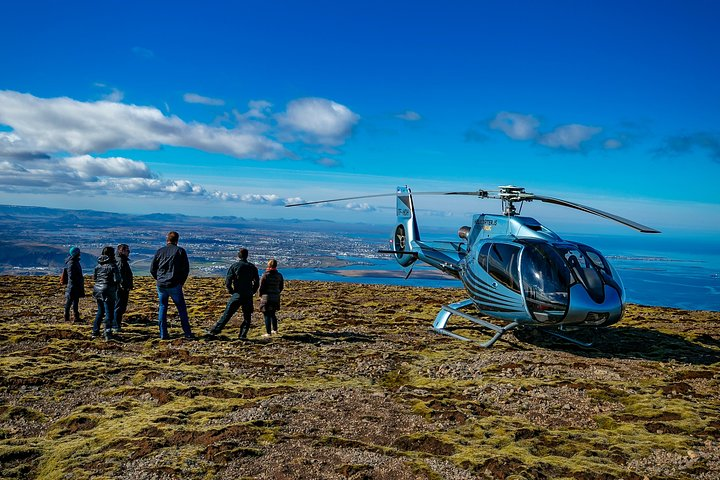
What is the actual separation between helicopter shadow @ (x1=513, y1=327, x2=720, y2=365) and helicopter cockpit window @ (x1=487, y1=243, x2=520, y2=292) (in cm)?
295

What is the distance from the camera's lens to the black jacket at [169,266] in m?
12.7

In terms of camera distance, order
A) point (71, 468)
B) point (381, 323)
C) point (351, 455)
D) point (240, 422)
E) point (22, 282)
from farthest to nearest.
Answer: point (22, 282)
point (381, 323)
point (240, 422)
point (351, 455)
point (71, 468)

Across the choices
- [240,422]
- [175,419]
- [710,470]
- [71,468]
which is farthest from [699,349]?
[71,468]

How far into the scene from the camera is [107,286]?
12875mm

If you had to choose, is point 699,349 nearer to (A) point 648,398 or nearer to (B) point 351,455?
(A) point 648,398

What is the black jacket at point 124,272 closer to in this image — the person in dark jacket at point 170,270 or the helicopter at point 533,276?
the person in dark jacket at point 170,270

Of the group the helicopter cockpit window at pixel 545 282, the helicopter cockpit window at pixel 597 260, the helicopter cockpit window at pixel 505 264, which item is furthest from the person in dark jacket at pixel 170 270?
the helicopter cockpit window at pixel 597 260

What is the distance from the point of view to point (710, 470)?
5.78 meters

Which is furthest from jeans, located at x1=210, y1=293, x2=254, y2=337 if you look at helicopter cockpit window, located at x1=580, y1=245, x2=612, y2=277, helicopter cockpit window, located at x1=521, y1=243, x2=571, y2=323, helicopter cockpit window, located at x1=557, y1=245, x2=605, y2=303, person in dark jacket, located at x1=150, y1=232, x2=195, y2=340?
helicopter cockpit window, located at x1=580, y1=245, x2=612, y2=277

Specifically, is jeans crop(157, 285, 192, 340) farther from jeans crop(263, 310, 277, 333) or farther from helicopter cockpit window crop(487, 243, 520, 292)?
helicopter cockpit window crop(487, 243, 520, 292)

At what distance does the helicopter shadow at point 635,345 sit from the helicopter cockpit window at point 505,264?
9.69ft

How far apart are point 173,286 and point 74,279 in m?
5.07

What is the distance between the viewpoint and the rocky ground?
5.84 m

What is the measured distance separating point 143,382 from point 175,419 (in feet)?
8.45
